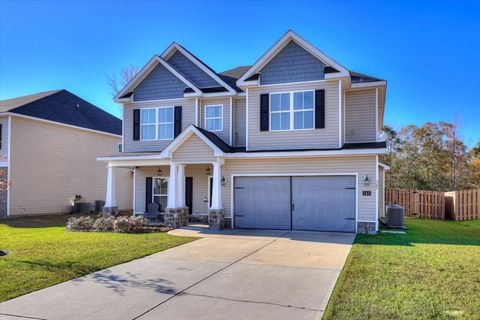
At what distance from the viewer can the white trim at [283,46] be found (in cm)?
1369

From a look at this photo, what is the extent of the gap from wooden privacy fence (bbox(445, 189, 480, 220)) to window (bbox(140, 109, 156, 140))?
15.5 metres

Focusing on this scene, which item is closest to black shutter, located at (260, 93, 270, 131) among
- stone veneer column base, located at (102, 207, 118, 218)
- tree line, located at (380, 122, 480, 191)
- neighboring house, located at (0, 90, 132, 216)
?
stone veneer column base, located at (102, 207, 118, 218)

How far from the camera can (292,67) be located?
47.4ft

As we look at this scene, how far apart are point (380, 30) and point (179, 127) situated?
1083 cm

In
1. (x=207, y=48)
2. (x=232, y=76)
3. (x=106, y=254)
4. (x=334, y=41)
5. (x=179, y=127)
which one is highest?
(x=207, y=48)

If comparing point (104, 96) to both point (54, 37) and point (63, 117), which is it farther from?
point (54, 37)

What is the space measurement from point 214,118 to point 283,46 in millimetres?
4554

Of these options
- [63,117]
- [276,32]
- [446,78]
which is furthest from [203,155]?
[446,78]

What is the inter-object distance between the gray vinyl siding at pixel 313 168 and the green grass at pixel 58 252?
3.71 m

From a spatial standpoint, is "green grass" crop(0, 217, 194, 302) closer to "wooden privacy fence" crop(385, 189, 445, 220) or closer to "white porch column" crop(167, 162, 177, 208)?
"white porch column" crop(167, 162, 177, 208)

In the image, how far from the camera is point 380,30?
57.8 feet

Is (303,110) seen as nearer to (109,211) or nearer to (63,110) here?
(109,211)

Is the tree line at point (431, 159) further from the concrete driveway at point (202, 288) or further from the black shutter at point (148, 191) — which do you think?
the concrete driveway at point (202, 288)

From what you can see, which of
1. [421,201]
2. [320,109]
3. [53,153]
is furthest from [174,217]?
[421,201]
